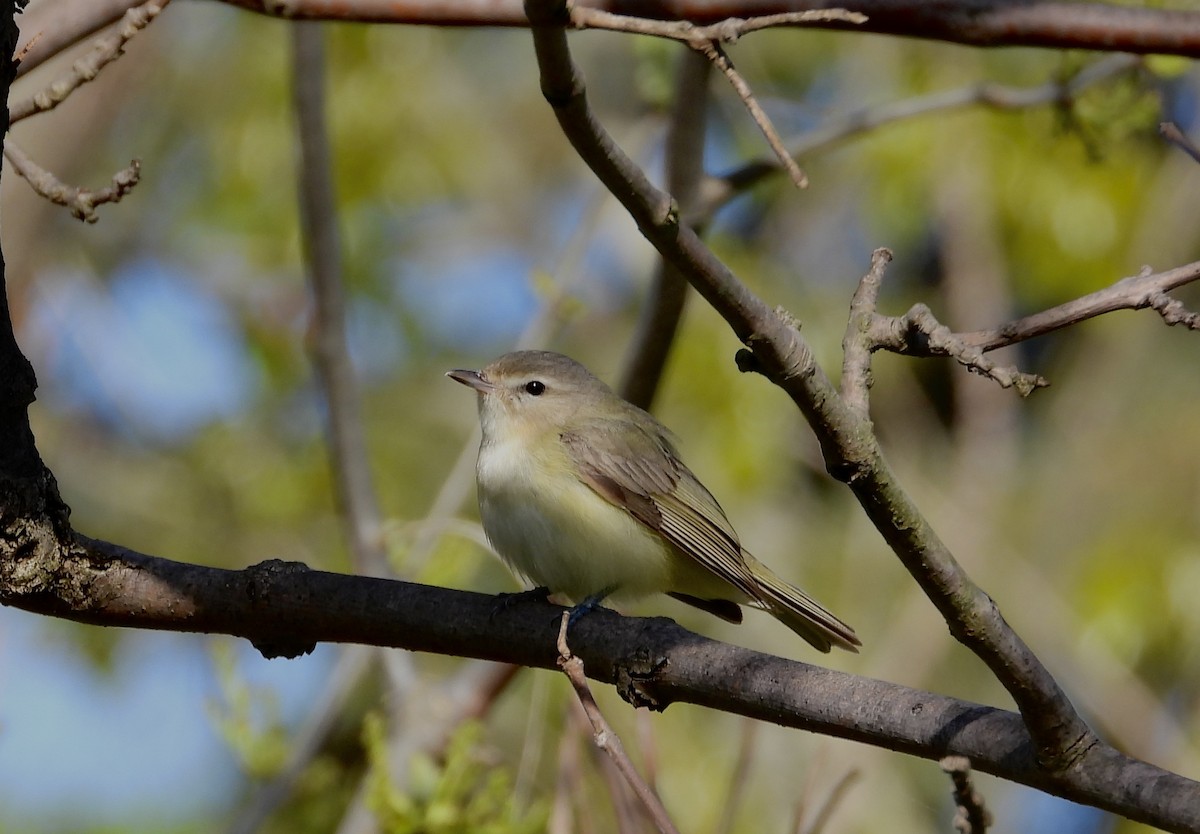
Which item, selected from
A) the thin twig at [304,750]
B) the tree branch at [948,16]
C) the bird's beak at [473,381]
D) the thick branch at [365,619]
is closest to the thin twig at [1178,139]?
the tree branch at [948,16]

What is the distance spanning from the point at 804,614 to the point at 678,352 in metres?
2.94

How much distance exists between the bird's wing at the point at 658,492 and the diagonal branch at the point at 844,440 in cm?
190

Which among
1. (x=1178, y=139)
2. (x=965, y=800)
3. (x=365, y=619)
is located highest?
(x=1178, y=139)

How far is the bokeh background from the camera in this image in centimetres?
A: 654

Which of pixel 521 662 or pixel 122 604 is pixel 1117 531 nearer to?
pixel 521 662

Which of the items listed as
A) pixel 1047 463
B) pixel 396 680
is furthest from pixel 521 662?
pixel 1047 463

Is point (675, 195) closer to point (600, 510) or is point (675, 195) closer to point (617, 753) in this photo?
point (600, 510)

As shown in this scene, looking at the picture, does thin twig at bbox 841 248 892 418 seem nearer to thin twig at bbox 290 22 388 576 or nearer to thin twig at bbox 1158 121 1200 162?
thin twig at bbox 1158 121 1200 162

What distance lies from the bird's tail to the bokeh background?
1208 mm

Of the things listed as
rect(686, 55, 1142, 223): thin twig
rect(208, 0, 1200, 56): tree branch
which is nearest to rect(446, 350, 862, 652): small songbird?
rect(686, 55, 1142, 223): thin twig

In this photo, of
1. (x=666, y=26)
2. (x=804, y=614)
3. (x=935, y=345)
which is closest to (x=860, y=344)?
(x=935, y=345)

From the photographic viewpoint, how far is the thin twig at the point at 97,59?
2.95 m

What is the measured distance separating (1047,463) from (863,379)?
6.48 meters

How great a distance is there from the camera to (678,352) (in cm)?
686
